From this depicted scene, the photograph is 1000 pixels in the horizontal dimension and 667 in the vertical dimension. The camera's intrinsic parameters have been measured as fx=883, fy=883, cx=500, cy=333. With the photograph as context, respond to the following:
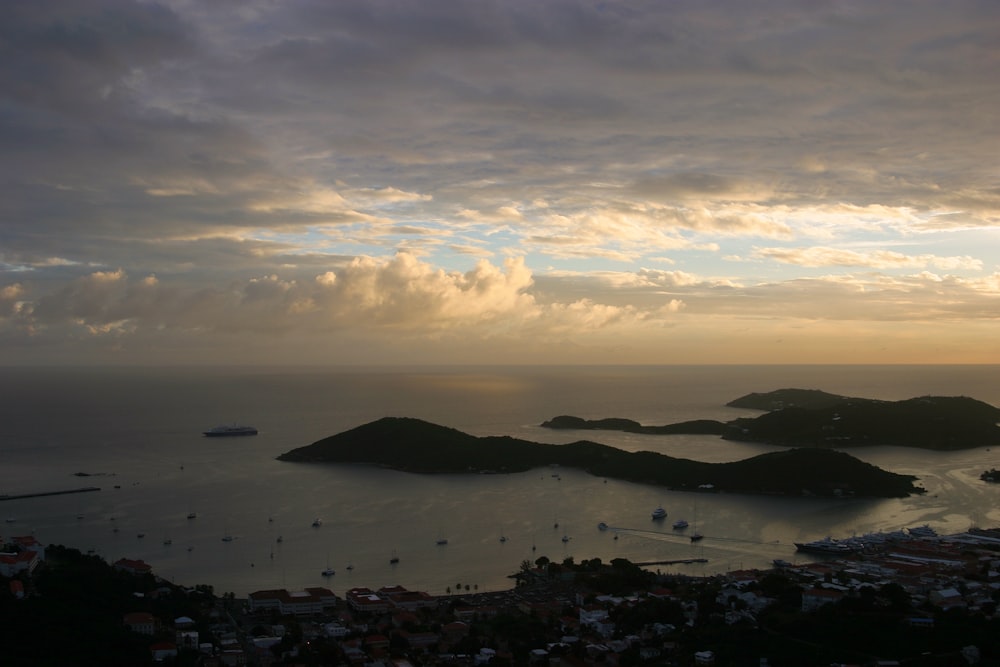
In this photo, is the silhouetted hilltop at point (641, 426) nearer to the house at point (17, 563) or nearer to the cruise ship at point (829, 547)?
the cruise ship at point (829, 547)

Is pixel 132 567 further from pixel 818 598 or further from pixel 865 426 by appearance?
pixel 865 426

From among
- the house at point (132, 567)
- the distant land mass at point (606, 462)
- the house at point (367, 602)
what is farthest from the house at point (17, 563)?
the distant land mass at point (606, 462)

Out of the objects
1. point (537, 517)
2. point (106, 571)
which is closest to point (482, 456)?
point (537, 517)

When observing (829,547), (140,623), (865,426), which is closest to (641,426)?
(865,426)

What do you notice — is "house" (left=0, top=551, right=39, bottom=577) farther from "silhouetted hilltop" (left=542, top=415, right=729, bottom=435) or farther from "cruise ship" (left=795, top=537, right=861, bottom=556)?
"silhouetted hilltop" (left=542, top=415, right=729, bottom=435)

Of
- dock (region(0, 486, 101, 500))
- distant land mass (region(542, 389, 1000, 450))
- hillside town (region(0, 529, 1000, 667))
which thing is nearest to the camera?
hillside town (region(0, 529, 1000, 667))

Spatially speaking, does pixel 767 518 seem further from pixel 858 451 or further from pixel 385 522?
pixel 858 451

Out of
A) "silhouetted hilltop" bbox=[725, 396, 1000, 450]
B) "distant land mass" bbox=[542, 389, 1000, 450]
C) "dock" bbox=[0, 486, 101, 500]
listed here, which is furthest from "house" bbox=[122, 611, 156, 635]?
"silhouetted hilltop" bbox=[725, 396, 1000, 450]
